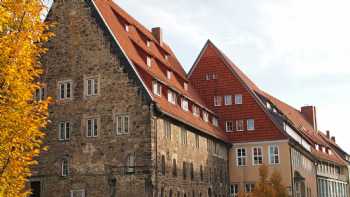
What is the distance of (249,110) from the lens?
51.2 m

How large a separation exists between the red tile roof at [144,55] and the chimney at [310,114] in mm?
34595

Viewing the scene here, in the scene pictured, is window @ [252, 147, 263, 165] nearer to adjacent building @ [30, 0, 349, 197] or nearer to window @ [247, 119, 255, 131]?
window @ [247, 119, 255, 131]

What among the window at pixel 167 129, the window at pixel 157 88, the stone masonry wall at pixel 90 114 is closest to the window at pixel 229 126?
the window at pixel 167 129

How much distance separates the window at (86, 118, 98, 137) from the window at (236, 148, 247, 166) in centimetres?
1918

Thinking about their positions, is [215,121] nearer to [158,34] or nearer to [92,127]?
[158,34]

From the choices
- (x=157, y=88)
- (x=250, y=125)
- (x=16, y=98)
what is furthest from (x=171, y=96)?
(x=16, y=98)

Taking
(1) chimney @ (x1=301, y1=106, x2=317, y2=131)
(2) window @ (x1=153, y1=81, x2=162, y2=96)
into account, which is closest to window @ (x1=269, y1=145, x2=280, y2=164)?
(2) window @ (x1=153, y1=81, x2=162, y2=96)

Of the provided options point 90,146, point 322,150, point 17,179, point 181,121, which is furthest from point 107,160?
point 322,150

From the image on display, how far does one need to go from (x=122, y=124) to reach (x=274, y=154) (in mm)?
19756

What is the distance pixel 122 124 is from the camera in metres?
33.8

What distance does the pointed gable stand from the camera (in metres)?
50.1

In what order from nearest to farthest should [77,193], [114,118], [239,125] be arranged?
[77,193] < [114,118] < [239,125]

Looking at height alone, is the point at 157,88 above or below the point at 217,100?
below

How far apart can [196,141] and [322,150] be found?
1334 inches
